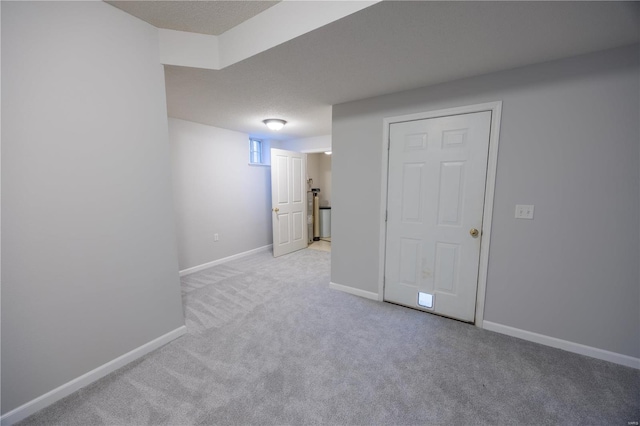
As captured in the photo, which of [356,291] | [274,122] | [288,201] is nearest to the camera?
[356,291]

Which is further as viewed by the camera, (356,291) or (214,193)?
(214,193)

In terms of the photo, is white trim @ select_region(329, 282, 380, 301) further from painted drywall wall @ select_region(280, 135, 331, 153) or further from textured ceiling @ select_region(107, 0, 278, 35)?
textured ceiling @ select_region(107, 0, 278, 35)

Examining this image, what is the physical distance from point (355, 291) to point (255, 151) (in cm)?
336

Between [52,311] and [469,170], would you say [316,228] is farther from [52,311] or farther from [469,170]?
[52,311]

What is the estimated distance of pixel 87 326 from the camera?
1566 mm

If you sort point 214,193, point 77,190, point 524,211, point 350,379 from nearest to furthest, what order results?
1. point 77,190
2. point 350,379
3. point 524,211
4. point 214,193

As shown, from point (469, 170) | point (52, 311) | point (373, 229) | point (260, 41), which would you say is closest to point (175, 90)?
point (260, 41)

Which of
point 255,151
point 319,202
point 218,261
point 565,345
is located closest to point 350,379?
point 565,345

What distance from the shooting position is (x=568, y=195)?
1.79 metres

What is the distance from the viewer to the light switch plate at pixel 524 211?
1926 millimetres

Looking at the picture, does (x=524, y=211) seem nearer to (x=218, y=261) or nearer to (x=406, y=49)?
(x=406, y=49)

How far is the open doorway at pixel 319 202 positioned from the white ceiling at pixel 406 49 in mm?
2815

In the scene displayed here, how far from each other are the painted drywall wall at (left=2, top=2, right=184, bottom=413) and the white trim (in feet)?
6.08

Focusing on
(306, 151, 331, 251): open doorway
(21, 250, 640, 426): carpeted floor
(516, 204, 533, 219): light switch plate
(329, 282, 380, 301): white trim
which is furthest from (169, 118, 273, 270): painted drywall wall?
(516, 204, 533, 219): light switch plate
